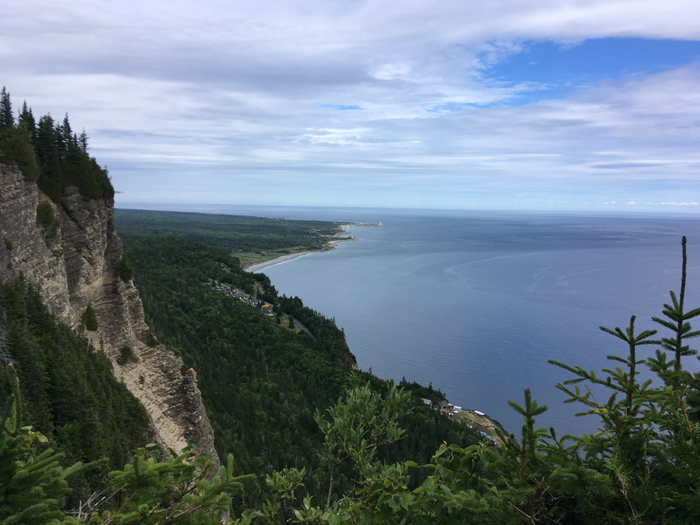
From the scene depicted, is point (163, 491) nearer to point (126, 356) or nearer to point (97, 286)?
point (126, 356)

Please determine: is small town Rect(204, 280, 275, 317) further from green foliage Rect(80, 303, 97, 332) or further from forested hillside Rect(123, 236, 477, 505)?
green foliage Rect(80, 303, 97, 332)

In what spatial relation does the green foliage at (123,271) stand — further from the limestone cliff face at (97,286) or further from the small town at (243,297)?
the small town at (243,297)

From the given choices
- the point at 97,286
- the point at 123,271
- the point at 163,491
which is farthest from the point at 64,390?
the point at 163,491

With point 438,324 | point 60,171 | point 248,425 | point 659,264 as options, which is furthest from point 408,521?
point 659,264

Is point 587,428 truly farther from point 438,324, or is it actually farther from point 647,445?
point 647,445

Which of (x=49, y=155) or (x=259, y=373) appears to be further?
(x=259, y=373)

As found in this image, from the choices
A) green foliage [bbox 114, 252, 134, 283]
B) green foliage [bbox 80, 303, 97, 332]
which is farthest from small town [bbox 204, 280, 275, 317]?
green foliage [bbox 80, 303, 97, 332]
